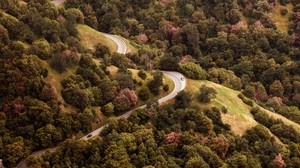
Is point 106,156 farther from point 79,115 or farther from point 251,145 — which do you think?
point 251,145

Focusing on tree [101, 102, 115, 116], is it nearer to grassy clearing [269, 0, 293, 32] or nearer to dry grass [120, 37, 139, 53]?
dry grass [120, 37, 139, 53]

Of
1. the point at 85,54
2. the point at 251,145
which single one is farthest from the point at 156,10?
the point at 251,145

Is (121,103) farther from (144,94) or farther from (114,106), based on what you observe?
(144,94)

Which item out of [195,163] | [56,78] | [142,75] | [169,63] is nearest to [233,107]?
[169,63]

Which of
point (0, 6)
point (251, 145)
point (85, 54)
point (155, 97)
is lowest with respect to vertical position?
point (251, 145)

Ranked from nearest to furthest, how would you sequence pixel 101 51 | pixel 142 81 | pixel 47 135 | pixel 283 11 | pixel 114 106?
pixel 47 135 < pixel 114 106 < pixel 142 81 < pixel 101 51 < pixel 283 11

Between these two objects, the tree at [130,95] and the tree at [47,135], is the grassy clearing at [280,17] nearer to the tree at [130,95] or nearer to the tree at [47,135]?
the tree at [130,95]
